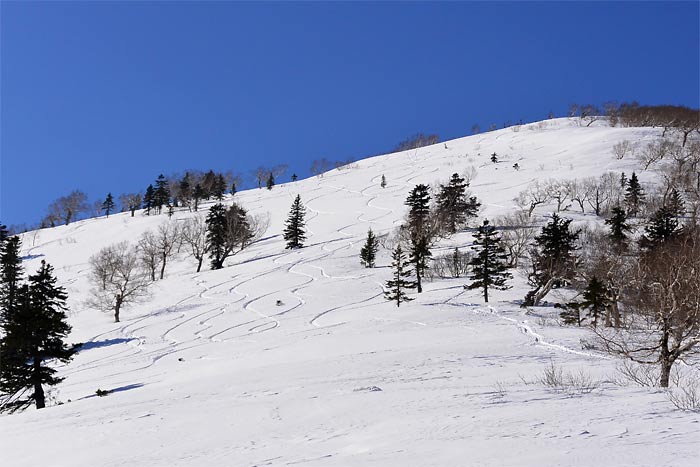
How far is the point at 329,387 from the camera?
14.6 metres

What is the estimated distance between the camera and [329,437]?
889 cm

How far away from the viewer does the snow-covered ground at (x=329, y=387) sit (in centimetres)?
746

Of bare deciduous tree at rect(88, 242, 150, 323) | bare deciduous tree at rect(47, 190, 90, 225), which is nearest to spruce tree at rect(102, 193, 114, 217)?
bare deciduous tree at rect(47, 190, 90, 225)

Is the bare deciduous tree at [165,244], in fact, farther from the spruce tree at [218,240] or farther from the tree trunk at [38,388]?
the tree trunk at [38,388]

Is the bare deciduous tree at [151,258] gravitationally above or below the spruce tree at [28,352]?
above

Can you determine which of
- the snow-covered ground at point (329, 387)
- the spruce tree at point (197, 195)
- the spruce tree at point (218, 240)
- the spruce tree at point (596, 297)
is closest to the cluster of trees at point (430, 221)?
the snow-covered ground at point (329, 387)

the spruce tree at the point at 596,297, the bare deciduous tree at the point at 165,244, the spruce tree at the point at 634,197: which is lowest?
the spruce tree at the point at 596,297

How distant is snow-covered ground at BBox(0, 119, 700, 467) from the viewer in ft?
24.5

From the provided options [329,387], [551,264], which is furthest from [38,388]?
[551,264]

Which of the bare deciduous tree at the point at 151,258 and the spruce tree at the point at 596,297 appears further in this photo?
the bare deciduous tree at the point at 151,258

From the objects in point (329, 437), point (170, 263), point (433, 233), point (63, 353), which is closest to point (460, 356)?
point (329, 437)

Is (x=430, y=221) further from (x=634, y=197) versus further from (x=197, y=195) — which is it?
(x=197, y=195)

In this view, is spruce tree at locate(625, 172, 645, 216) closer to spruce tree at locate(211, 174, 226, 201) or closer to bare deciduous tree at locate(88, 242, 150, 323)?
bare deciduous tree at locate(88, 242, 150, 323)

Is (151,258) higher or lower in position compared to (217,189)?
lower
